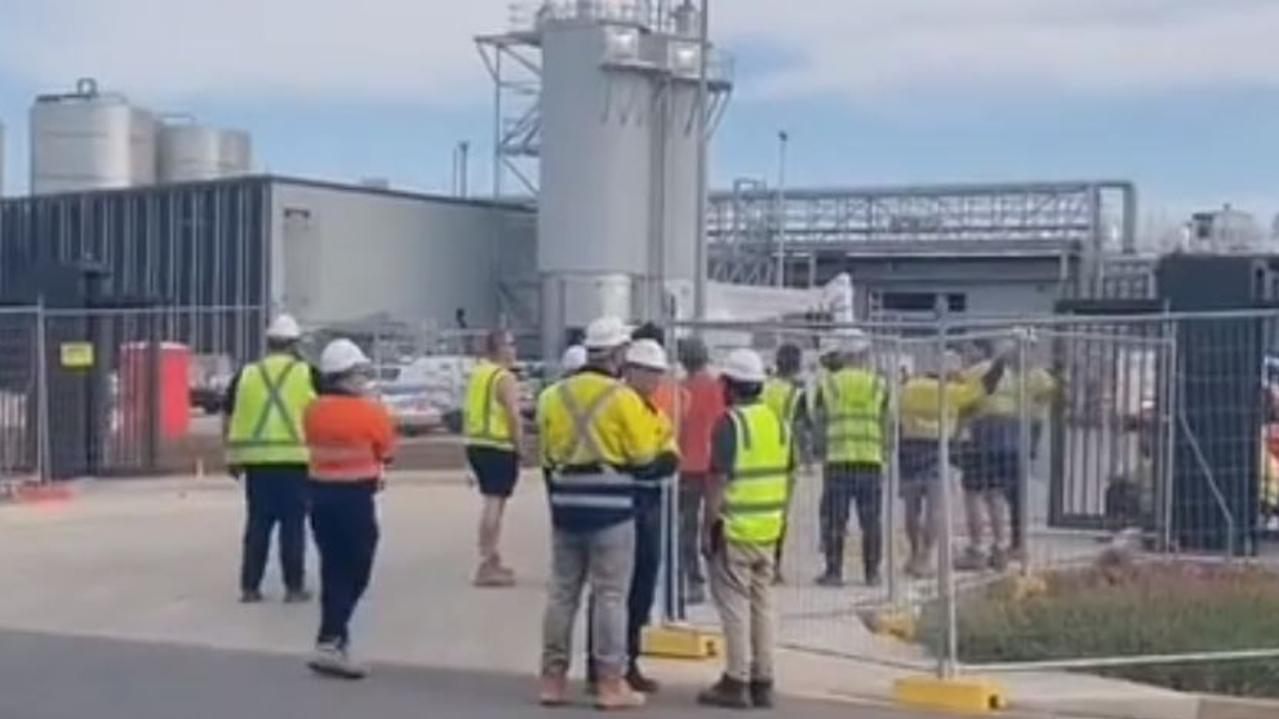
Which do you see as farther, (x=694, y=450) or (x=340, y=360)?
(x=694, y=450)

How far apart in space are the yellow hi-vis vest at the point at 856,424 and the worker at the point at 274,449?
3511 millimetres

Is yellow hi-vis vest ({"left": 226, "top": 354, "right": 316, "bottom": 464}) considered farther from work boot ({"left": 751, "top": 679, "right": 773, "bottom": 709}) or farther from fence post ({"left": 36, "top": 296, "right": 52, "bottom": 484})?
fence post ({"left": 36, "top": 296, "right": 52, "bottom": 484})

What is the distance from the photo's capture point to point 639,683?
13180 millimetres

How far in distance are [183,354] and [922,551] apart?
676 inches

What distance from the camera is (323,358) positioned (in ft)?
45.5

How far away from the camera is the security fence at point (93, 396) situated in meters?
28.0

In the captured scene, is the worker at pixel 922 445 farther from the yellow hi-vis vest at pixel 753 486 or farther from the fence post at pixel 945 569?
the yellow hi-vis vest at pixel 753 486

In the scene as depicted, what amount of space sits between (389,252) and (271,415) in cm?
5053

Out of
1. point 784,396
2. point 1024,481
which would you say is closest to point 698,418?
point 784,396

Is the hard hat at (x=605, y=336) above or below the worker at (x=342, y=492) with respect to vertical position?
above

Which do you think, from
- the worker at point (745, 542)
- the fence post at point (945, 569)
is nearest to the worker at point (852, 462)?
the fence post at point (945, 569)

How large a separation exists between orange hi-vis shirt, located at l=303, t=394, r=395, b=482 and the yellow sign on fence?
1542 cm

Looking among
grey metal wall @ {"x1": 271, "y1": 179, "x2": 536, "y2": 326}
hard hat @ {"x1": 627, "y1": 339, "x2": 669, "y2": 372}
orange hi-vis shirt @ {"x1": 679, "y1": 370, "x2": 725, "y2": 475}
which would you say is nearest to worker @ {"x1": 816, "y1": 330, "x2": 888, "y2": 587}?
orange hi-vis shirt @ {"x1": 679, "y1": 370, "x2": 725, "y2": 475}

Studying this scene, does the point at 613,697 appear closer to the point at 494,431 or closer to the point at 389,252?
the point at 494,431
